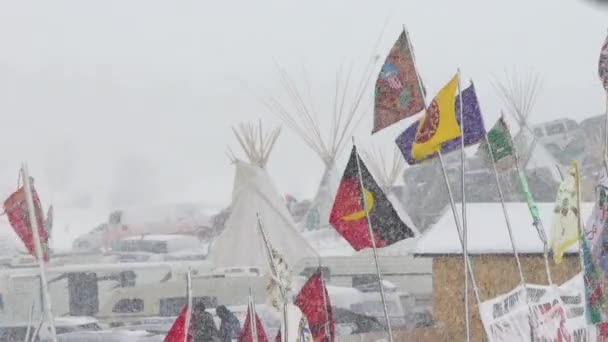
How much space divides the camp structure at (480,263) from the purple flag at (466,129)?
227 cm

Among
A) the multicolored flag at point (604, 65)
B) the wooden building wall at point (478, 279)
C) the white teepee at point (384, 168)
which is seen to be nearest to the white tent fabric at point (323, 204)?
the white teepee at point (384, 168)

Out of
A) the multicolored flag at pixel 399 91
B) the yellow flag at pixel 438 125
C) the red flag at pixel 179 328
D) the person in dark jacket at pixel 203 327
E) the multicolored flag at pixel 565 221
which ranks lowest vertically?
the person in dark jacket at pixel 203 327

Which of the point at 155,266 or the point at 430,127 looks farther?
the point at 155,266

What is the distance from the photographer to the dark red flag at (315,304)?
475cm

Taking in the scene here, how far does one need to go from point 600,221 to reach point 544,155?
12419 millimetres

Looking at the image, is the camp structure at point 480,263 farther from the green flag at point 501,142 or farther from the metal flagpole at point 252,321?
the metal flagpole at point 252,321

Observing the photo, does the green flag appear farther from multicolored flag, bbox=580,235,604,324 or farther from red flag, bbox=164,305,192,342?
red flag, bbox=164,305,192,342

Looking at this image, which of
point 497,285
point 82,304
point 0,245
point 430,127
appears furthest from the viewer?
point 0,245

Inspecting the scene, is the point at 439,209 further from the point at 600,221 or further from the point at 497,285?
the point at 600,221

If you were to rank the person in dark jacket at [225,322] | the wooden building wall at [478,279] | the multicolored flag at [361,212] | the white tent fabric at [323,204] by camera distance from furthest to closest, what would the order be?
the white tent fabric at [323,204]
the wooden building wall at [478,279]
the person in dark jacket at [225,322]
the multicolored flag at [361,212]

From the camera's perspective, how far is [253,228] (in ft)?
39.1

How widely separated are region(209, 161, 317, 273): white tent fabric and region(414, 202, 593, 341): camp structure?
3785 mm

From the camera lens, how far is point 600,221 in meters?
4.73

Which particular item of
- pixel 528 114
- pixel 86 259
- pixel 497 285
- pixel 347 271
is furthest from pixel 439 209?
pixel 497 285
